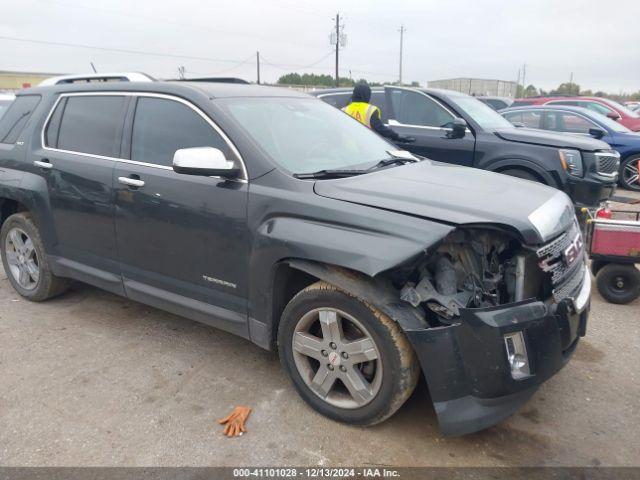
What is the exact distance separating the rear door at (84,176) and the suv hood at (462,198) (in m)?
1.80

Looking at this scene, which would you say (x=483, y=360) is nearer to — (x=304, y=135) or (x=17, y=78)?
(x=304, y=135)

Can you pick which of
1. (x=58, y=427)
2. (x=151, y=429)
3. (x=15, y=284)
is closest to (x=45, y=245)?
(x=15, y=284)

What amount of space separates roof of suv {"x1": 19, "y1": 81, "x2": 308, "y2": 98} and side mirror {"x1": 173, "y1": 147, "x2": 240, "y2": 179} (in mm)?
602

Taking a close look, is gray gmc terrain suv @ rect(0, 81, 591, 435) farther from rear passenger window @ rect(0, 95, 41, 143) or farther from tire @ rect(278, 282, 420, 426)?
rear passenger window @ rect(0, 95, 41, 143)

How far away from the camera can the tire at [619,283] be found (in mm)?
4566

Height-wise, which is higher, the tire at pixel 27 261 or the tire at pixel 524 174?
the tire at pixel 524 174

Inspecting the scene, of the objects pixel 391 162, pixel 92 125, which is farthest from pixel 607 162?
pixel 92 125

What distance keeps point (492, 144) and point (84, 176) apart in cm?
501

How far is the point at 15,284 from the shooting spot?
4.84 metres

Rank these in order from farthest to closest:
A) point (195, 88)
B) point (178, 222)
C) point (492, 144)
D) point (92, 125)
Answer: point (492, 144) < point (92, 125) < point (195, 88) < point (178, 222)

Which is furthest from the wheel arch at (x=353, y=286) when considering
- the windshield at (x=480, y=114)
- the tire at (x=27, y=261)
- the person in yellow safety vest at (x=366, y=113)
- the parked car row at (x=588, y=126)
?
the parked car row at (x=588, y=126)

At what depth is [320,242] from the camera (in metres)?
2.74

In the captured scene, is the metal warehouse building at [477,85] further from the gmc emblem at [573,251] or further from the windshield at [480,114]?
the gmc emblem at [573,251]

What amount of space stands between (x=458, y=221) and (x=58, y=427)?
2462 millimetres
